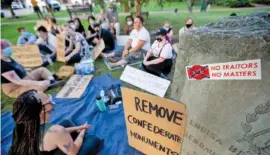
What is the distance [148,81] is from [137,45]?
2465mm

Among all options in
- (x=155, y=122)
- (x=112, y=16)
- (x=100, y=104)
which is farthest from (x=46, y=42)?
(x=155, y=122)

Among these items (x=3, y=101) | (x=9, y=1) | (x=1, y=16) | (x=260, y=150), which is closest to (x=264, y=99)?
(x=260, y=150)

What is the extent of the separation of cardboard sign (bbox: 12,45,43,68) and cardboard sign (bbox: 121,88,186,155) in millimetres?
4161

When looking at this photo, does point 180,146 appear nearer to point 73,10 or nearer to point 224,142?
point 224,142

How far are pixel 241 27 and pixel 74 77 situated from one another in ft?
12.8

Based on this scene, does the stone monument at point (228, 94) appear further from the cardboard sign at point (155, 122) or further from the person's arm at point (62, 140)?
the person's arm at point (62, 140)

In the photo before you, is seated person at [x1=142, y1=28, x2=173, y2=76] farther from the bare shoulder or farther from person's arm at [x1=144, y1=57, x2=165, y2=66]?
the bare shoulder

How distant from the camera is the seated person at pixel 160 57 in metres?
3.63

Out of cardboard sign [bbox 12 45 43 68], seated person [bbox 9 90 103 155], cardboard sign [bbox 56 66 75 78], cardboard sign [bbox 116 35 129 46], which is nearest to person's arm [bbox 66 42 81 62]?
cardboard sign [bbox 56 66 75 78]

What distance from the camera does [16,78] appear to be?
11.4ft

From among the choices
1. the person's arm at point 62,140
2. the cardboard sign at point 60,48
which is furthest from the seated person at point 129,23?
the person's arm at point 62,140

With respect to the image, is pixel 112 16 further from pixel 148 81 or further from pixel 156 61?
pixel 148 81

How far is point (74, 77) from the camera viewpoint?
4.46 metres

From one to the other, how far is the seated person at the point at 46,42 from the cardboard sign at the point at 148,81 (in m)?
4.40
